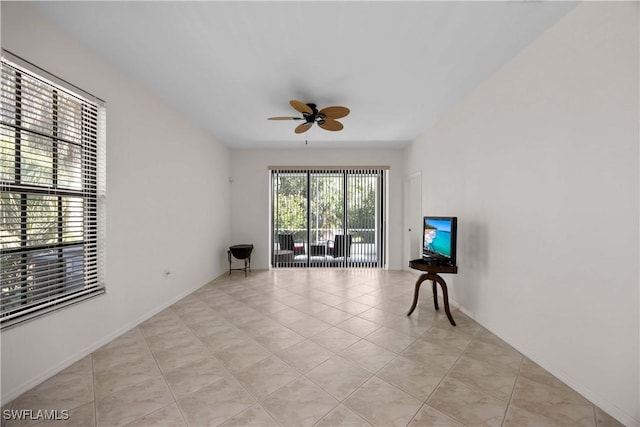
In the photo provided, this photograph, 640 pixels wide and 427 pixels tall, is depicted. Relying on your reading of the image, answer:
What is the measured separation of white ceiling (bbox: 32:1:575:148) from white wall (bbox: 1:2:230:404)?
0.17 meters

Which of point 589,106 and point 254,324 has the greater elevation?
point 589,106

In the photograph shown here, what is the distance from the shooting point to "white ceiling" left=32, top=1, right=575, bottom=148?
1.75m

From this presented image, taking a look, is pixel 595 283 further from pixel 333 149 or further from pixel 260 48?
pixel 333 149

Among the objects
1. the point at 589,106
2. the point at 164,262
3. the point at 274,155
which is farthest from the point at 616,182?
the point at 274,155

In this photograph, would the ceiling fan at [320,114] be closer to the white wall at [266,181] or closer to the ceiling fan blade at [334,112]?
the ceiling fan blade at [334,112]

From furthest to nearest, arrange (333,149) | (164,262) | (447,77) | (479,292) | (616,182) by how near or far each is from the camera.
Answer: (333,149) → (164,262) → (479,292) → (447,77) → (616,182)

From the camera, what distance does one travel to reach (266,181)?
5.48 m

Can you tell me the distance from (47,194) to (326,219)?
176 inches

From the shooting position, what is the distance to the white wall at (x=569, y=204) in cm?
147

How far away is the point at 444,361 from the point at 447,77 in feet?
8.80

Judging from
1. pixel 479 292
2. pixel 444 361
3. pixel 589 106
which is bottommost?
pixel 444 361

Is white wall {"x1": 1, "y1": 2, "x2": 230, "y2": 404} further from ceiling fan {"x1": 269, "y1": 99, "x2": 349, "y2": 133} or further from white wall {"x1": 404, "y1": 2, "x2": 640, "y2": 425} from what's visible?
white wall {"x1": 404, "y1": 2, "x2": 640, "y2": 425}

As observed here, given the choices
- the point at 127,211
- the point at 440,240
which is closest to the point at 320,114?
the point at 440,240

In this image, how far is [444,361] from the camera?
2076 millimetres
